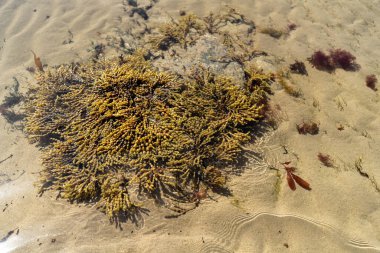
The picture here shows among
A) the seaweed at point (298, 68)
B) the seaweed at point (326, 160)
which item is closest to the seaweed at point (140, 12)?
the seaweed at point (298, 68)

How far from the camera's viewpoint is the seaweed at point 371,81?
257 inches

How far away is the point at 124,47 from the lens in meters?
7.44

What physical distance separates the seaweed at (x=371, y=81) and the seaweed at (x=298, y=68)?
4.24 ft

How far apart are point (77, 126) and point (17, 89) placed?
2.43 m

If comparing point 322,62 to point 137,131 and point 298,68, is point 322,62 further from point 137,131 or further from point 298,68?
point 137,131

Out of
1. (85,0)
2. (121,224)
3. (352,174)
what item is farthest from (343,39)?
(85,0)

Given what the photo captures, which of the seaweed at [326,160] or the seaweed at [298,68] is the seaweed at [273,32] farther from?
the seaweed at [326,160]

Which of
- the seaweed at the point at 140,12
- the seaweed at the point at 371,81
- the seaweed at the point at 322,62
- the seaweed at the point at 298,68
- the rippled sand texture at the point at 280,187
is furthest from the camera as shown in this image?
the seaweed at the point at 140,12

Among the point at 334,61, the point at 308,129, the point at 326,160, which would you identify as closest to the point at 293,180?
the point at 326,160

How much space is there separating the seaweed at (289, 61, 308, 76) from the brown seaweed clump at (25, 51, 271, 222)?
2.67ft

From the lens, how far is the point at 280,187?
5.06m

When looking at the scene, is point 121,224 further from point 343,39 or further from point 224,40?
point 343,39

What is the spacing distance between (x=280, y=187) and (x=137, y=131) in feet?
8.58

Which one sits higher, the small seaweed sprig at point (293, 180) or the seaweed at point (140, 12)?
the seaweed at point (140, 12)
